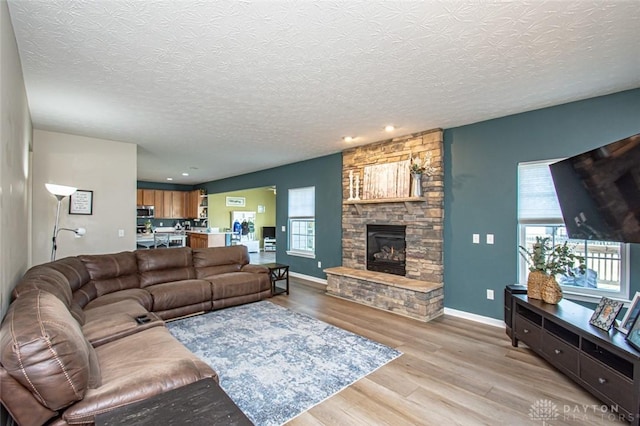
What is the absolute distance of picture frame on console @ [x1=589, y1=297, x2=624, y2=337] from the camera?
2.18 metres

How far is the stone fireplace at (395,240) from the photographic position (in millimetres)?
4164

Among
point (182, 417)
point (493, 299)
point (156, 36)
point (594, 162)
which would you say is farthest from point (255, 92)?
point (493, 299)

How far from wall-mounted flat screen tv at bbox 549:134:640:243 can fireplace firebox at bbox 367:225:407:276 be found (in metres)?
2.11

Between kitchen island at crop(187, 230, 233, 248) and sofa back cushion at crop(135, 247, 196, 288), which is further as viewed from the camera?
kitchen island at crop(187, 230, 233, 248)

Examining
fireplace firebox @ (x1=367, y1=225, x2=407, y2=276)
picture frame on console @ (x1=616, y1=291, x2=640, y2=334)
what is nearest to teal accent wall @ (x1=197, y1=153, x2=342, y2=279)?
fireplace firebox @ (x1=367, y1=225, x2=407, y2=276)

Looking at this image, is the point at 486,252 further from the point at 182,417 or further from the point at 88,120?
the point at 88,120

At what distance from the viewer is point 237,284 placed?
14.7 ft

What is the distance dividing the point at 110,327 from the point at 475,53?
360 cm

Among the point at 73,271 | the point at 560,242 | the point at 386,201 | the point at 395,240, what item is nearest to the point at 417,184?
the point at 386,201

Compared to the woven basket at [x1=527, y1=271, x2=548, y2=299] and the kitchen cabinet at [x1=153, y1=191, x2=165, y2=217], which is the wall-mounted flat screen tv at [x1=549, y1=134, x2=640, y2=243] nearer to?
the woven basket at [x1=527, y1=271, x2=548, y2=299]

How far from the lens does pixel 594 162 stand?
7.88 feet

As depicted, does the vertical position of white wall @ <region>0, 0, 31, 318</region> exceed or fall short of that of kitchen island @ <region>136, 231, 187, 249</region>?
it exceeds it

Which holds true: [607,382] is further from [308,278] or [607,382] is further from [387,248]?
[308,278]

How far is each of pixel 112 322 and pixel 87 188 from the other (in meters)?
3.03
